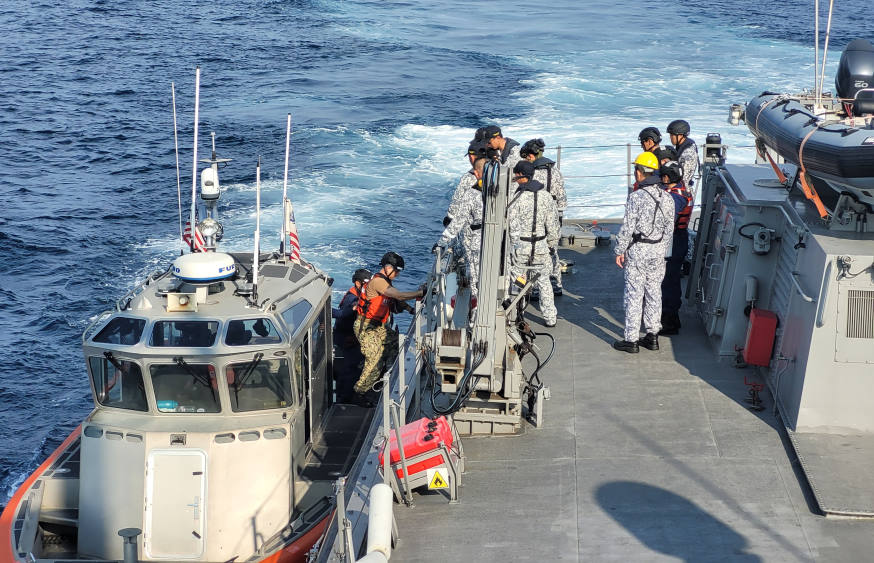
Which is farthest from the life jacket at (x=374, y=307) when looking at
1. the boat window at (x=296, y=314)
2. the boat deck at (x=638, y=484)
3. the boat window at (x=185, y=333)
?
the boat window at (x=185, y=333)

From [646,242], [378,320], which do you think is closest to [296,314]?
[378,320]

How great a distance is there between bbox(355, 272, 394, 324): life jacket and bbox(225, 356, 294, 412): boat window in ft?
5.70

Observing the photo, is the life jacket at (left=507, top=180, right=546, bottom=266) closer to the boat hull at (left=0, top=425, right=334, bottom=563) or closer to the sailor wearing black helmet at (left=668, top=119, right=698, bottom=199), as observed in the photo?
the sailor wearing black helmet at (left=668, top=119, right=698, bottom=199)

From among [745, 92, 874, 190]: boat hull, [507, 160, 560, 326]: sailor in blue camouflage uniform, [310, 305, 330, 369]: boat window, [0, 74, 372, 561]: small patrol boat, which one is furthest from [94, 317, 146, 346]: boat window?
[745, 92, 874, 190]: boat hull

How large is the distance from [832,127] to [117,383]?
6.04m

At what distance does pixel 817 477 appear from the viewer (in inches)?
281

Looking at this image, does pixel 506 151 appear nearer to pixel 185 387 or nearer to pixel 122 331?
pixel 185 387

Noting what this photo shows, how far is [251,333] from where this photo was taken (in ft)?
27.8

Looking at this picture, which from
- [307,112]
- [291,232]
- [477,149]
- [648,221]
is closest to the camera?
[648,221]

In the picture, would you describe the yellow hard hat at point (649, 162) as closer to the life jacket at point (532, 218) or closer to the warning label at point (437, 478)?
the life jacket at point (532, 218)

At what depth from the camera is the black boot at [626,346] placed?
938 centimetres

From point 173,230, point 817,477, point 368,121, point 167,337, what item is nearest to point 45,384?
point 173,230

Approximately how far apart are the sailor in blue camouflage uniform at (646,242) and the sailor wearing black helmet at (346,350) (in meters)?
3.15

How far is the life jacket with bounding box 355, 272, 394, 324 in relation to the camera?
32.8 ft
